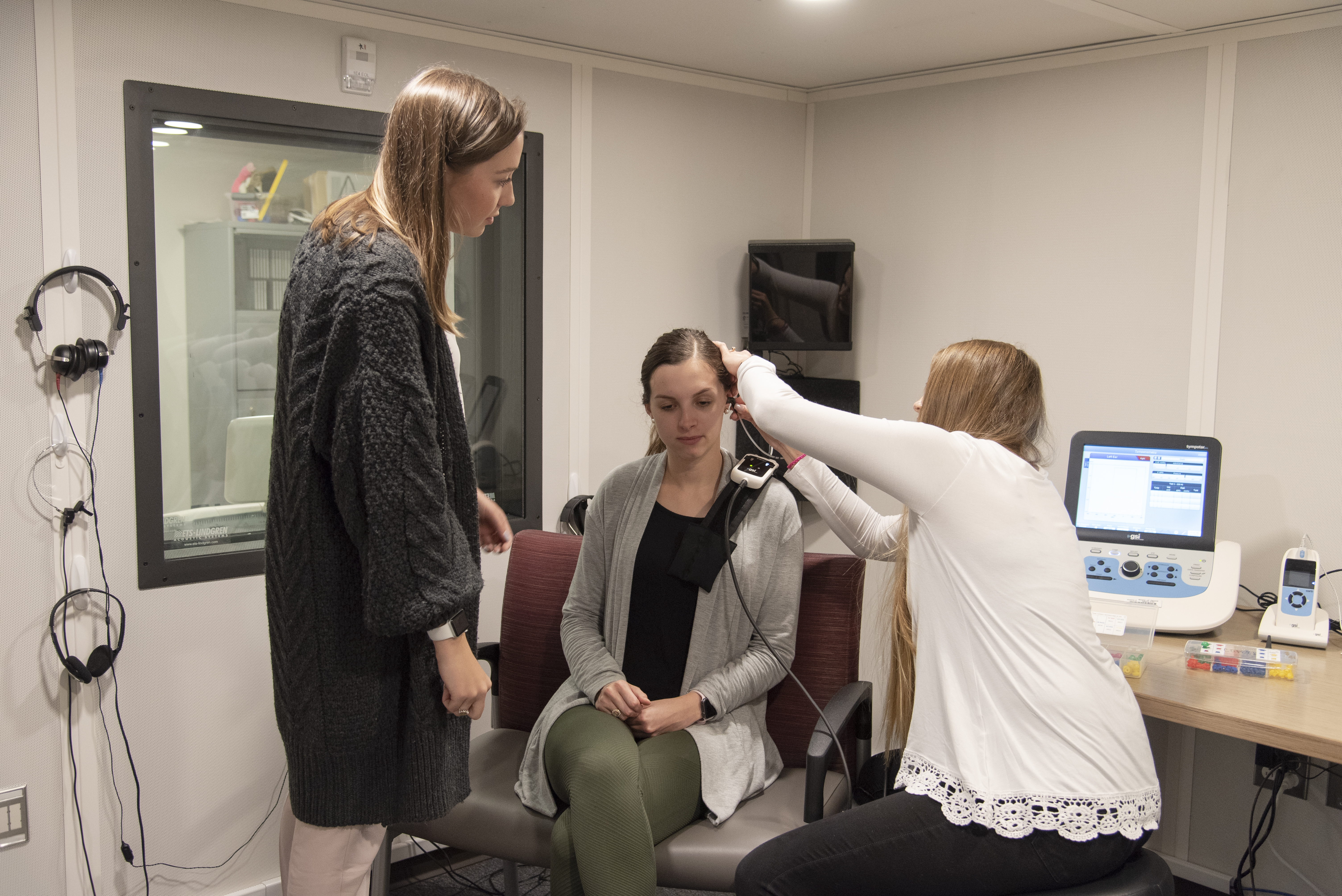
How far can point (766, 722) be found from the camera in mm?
2125

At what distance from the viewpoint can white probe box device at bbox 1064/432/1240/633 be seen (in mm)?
2258

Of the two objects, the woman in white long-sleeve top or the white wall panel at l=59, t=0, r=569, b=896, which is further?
the white wall panel at l=59, t=0, r=569, b=896

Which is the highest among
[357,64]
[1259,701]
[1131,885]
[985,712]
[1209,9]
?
[1209,9]

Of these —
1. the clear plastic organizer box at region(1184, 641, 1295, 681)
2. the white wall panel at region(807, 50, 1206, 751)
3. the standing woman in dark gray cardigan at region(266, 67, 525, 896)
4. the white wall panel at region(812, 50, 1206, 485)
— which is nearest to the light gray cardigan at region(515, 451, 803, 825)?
the white wall panel at region(807, 50, 1206, 751)

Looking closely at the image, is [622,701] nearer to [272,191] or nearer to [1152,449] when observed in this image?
[1152,449]

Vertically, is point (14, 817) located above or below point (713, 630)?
below

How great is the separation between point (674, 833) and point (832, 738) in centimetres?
34

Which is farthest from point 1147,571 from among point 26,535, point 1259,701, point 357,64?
point 26,535

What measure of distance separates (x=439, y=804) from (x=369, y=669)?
221 millimetres

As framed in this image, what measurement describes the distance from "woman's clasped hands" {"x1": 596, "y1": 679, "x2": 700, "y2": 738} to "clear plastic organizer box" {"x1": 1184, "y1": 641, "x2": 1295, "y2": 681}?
1.03m

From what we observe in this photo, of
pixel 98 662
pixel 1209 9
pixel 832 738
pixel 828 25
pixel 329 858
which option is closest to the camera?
pixel 329 858

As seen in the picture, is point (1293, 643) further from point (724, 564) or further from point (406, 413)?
point (406, 413)

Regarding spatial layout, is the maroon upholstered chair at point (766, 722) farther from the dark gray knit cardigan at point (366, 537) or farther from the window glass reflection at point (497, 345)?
the dark gray knit cardigan at point (366, 537)

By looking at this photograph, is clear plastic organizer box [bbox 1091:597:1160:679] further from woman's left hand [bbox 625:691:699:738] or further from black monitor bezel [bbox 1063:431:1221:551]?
woman's left hand [bbox 625:691:699:738]
